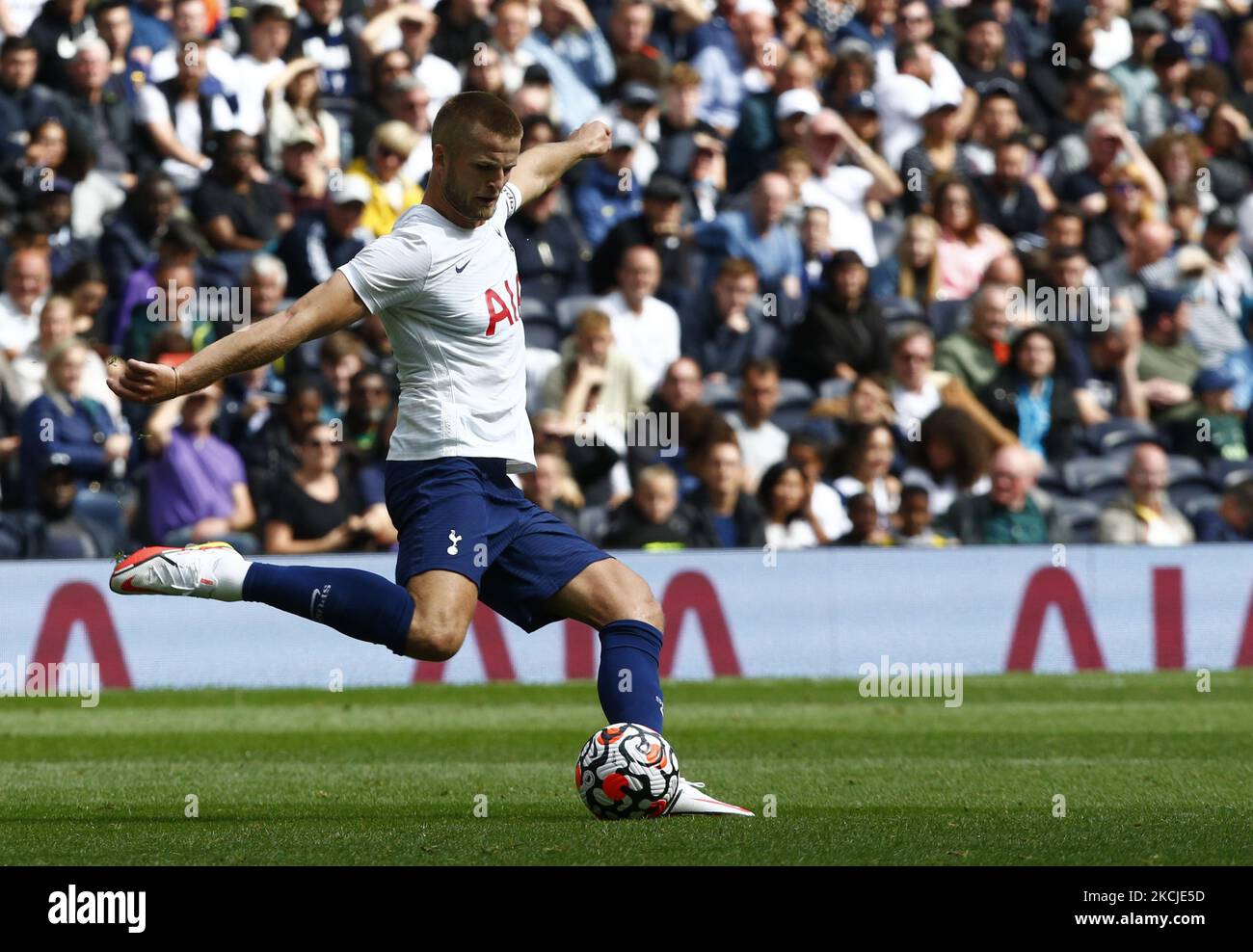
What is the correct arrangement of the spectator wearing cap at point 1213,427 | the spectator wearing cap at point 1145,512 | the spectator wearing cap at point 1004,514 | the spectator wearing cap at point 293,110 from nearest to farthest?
the spectator wearing cap at point 1004,514
the spectator wearing cap at point 1145,512
the spectator wearing cap at point 1213,427
the spectator wearing cap at point 293,110

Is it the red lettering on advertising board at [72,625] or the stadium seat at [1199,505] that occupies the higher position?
the stadium seat at [1199,505]

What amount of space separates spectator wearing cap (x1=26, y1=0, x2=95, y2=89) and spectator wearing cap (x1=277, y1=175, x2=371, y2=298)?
2.54 m

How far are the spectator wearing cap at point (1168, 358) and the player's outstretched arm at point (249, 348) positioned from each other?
37.9 ft

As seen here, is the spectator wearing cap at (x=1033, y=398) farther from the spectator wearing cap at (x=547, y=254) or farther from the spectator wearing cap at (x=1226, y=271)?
the spectator wearing cap at (x=547, y=254)

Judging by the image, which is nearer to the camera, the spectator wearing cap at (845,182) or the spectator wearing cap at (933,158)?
the spectator wearing cap at (845,182)

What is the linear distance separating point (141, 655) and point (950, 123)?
8634mm

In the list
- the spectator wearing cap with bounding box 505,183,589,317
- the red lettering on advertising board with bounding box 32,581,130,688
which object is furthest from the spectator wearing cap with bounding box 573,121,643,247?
the red lettering on advertising board with bounding box 32,581,130,688

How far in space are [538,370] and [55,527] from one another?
12.2 ft

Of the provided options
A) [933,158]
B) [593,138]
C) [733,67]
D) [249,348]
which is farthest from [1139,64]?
[249,348]

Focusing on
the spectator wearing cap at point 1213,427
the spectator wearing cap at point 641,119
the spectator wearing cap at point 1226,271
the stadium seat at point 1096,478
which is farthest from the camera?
the spectator wearing cap at point 1226,271

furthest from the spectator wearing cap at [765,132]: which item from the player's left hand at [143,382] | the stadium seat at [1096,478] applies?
the player's left hand at [143,382]

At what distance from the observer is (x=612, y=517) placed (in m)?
15.1

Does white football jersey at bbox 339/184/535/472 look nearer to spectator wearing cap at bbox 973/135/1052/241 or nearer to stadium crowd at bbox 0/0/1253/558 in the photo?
stadium crowd at bbox 0/0/1253/558

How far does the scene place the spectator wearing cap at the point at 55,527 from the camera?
47.7 feet
